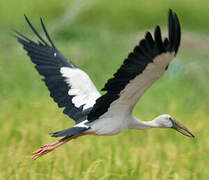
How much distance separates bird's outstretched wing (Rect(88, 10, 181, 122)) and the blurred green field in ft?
1.69

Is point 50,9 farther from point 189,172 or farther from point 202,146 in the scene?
point 189,172

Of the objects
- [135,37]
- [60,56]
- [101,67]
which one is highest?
[135,37]

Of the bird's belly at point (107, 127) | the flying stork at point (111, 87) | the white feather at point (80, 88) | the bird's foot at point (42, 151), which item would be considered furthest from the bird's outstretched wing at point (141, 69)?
the white feather at point (80, 88)

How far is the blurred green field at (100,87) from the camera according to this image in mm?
5090

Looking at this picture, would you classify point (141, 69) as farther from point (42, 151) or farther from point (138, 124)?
point (42, 151)

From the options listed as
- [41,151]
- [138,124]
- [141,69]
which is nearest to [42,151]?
[41,151]

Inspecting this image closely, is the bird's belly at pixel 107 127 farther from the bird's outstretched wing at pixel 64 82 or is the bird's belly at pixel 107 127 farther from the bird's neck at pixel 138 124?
the bird's outstretched wing at pixel 64 82

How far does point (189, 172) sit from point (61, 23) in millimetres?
9643

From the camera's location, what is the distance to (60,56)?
592cm

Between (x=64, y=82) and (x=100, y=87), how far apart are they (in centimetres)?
401

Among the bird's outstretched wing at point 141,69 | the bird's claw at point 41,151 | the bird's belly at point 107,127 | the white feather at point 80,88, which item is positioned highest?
the white feather at point 80,88

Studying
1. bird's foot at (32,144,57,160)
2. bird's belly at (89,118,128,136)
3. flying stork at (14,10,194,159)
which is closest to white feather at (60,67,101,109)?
flying stork at (14,10,194,159)

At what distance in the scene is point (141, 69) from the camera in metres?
4.14

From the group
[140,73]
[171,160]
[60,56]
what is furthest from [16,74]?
[140,73]
